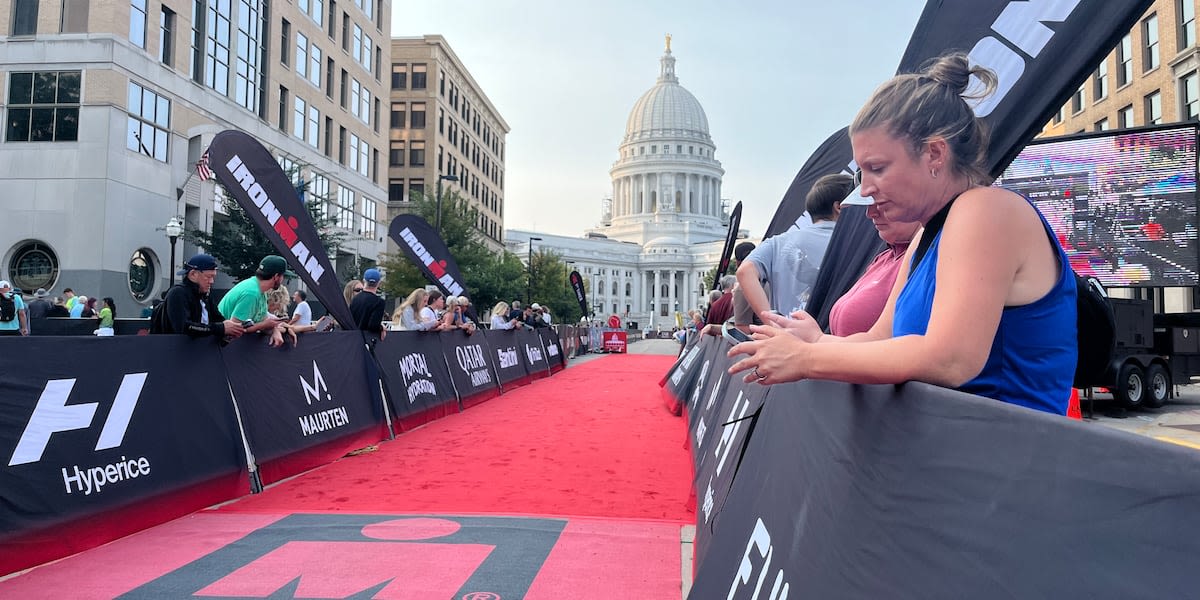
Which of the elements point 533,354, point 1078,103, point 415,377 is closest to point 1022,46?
point 415,377

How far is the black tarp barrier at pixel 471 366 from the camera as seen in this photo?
1168 cm

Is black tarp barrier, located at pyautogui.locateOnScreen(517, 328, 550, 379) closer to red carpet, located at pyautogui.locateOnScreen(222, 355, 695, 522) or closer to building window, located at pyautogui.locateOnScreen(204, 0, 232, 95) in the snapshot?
red carpet, located at pyautogui.locateOnScreen(222, 355, 695, 522)

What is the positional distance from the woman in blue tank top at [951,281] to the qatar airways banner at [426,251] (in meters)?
14.8

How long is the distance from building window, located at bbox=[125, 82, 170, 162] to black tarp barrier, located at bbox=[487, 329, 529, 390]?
17378mm

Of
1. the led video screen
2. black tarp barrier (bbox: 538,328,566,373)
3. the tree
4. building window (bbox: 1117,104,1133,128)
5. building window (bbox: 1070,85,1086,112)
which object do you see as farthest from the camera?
building window (bbox: 1070,85,1086,112)

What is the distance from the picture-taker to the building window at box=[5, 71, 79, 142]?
24.4 meters

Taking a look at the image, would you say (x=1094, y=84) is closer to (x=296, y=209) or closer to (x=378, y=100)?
(x=296, y=209)

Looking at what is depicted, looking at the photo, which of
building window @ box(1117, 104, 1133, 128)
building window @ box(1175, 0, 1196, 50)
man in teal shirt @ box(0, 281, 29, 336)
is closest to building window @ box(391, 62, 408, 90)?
building window @ box(1117, 104, 1133, 128)

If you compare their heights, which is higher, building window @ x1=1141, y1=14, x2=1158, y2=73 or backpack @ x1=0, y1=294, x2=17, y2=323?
building window @ x1=1141, y1=14, x2=1158, y2=73

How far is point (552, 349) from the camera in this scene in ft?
72.3

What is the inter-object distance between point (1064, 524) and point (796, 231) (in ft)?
11.8

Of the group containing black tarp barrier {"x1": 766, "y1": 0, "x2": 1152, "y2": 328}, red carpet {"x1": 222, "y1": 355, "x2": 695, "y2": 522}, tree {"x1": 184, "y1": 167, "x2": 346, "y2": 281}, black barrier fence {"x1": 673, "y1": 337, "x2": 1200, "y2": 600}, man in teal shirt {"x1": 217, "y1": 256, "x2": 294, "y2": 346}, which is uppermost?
tree {"x1": 184, "y1": 167, "x2": 346, "y2": 281}

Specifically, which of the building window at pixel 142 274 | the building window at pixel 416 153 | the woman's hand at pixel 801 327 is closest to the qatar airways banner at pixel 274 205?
the woman's hand at pixel 801 327

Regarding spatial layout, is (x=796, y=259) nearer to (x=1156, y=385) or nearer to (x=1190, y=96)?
(x=1156, y=385)
